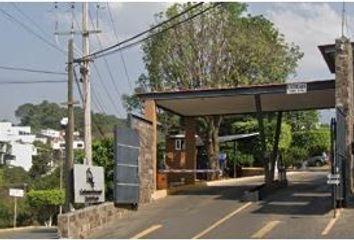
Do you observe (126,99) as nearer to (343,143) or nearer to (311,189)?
(311,189)

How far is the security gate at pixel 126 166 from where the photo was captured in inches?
1013

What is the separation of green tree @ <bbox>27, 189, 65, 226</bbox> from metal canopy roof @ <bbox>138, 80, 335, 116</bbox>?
12.3m

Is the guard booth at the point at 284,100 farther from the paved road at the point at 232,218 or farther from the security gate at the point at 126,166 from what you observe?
the security gate at the point at 126,166

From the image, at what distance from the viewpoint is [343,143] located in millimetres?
25734

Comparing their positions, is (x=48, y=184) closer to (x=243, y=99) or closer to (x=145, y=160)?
(x=243, y=99)

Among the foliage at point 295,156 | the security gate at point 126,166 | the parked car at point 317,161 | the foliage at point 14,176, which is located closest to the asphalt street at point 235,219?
the security gate at point 126,166

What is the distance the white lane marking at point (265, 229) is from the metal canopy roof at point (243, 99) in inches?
295


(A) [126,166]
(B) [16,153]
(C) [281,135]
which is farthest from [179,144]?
(B) [16,153]

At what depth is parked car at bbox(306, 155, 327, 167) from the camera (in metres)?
71.5

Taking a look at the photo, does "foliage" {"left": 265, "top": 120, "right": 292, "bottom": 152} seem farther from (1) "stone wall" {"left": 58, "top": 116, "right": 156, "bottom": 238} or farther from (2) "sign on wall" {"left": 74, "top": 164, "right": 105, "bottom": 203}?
(2) "sign on wall" {"left": 74, "top": 164, "right": 105, "bottom": 203}

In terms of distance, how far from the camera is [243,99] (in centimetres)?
3281

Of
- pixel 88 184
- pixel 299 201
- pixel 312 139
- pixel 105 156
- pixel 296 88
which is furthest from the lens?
pixel 312 139

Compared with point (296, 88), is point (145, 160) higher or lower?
lower

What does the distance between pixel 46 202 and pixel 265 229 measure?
1060 inches
